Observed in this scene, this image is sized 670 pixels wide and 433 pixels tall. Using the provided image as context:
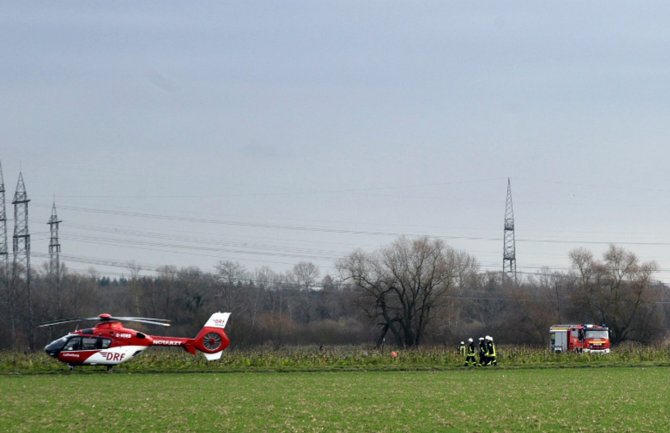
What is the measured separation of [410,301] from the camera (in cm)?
9412

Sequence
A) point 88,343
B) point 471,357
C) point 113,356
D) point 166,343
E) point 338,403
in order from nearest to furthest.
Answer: point 338,403, point 88,343, point 113,356, point 166,343, point 471,357

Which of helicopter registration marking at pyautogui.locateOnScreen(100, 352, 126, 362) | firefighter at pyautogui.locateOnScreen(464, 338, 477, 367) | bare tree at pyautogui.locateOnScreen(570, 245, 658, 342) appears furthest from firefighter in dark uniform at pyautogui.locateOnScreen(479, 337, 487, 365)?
bare tree at pyautogui.locateOnScreen(570, 245, 658, 342)

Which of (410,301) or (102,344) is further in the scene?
(410,301)

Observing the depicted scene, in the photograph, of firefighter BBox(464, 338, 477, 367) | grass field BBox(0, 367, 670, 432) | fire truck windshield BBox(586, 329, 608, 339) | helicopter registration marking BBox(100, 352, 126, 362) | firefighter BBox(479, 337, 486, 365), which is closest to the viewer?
grass field BBox(0, 367, 670, 432)

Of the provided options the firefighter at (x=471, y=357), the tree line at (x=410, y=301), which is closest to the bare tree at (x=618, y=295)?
the tree line at (x=410, y=301)

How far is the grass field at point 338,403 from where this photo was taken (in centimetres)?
2128

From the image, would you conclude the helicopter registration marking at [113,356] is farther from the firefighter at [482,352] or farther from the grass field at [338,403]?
the firefighter at [482,352]

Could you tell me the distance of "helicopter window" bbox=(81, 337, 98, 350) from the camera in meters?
45.0

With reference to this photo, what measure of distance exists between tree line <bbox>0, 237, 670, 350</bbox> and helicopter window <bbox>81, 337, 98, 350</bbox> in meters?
33.6

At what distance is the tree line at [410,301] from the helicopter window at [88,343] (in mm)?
33558

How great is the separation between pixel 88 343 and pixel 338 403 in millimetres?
21264

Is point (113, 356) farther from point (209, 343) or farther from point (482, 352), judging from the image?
point (482, 352)

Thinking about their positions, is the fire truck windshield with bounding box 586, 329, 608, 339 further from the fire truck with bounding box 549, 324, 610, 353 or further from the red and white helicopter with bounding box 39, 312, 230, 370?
the red and white helicopter with bounding box 39, 312, 230, 370

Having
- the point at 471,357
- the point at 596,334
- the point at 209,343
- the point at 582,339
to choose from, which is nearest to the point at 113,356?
the point at 209,343
